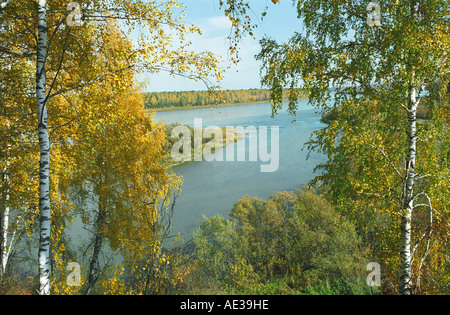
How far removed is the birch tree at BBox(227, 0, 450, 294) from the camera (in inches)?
167

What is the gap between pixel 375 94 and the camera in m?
4.71

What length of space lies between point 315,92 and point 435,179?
7.43 feet

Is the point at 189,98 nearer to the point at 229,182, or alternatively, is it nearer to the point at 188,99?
the point at 188,99

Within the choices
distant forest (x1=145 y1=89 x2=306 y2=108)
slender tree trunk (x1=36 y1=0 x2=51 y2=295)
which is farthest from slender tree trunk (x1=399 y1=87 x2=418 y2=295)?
distant forest (x1=145 y1=89 x2=306 y2=108)

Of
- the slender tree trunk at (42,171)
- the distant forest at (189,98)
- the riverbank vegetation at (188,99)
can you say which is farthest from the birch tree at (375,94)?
the riverbank vegetation at (188,99)

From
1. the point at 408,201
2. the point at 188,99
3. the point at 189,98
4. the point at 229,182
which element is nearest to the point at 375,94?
the point at 408,201

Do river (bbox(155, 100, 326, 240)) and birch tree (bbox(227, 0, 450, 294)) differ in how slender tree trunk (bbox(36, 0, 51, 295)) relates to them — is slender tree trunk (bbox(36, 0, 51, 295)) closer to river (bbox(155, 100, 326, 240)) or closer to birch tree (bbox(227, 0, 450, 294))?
birch tree (bbox(227, 0, 450, 294))

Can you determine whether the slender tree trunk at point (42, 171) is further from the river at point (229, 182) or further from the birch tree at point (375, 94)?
the river at point (229, 182)

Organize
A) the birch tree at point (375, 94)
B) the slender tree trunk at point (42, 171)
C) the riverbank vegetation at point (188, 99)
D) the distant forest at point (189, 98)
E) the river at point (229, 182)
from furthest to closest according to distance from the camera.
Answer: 1. the riverbank vegetation at point (188, 99)
2. the distant forest at point (189, 98)
3. the river at point (229, 182)
4. the birch tree at point (375, 94)
5. the slender tree trunk at point (42, 171)

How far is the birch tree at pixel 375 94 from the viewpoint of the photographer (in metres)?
4.25

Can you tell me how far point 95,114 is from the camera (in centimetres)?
442
